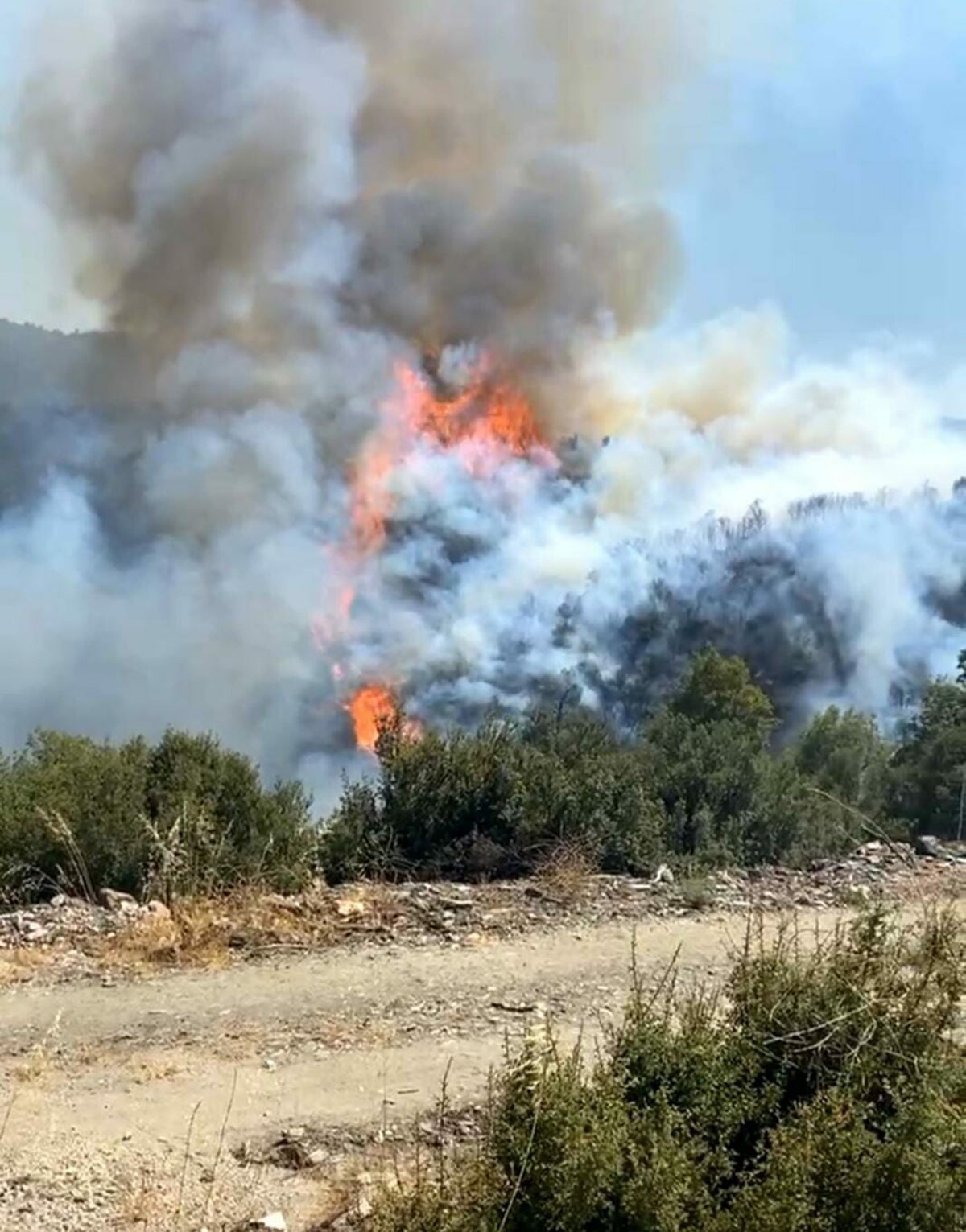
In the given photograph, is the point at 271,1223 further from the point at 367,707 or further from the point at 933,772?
the point at 367,707

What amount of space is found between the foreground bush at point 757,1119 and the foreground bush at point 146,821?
198 inches

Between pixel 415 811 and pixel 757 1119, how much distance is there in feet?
24.0

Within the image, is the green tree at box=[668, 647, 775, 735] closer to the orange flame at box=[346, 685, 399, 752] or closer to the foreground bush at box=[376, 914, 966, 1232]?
the orange flame at box=[346, 685, 399, 752]

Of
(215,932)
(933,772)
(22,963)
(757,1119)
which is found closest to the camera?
(757,1119)

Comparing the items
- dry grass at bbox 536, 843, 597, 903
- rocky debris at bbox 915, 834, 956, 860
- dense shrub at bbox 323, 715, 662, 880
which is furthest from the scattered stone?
rocky debris at bbox 915, 834, 956, 860

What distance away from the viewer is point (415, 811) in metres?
10.8

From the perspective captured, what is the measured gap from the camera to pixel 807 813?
496 inches

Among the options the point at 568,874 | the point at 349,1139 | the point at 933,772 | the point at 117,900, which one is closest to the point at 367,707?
the point at 933,772

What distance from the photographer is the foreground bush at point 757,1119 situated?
304cm

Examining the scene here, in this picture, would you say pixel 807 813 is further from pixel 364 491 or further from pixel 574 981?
pixel 364 491

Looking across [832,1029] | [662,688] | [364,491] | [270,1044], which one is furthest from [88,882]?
[364,491]

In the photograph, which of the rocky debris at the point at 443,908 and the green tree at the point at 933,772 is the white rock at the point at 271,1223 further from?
the green tree at the point at 933,772

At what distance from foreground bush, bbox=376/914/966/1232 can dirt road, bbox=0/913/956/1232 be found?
0.91 meters

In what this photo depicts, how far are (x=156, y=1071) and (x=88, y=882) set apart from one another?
3687mm
